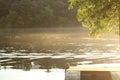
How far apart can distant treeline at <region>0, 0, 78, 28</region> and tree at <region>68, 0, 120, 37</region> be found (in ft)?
470

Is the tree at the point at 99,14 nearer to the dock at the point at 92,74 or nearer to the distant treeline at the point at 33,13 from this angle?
the dock at the point at 92,74

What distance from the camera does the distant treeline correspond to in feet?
585

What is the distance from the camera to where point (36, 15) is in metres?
182

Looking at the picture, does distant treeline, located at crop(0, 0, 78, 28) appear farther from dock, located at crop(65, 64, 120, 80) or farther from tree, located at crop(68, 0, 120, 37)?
dock, located at crop(65, 64, 120, 80)

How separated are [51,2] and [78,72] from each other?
15592cm

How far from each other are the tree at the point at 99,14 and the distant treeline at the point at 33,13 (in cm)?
14334

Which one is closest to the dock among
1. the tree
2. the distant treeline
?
the tree

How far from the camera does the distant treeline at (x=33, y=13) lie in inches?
7025

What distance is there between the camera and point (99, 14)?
3506 centimetres

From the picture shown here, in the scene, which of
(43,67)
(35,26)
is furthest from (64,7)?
(43,67)

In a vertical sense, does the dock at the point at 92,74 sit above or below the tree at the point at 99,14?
below

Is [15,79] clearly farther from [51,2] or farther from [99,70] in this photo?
[51,2]

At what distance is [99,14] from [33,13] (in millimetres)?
149521

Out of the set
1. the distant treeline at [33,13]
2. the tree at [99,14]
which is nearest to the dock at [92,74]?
the tree at [99,14]
